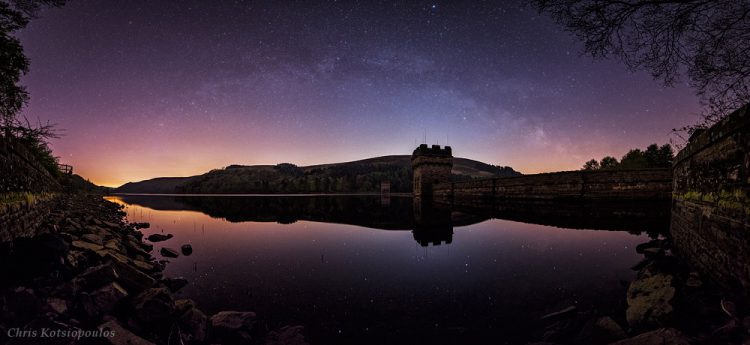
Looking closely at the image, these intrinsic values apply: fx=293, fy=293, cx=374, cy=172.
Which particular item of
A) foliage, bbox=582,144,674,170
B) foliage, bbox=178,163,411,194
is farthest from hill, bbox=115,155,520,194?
foliage, bbox=582,144,674,170

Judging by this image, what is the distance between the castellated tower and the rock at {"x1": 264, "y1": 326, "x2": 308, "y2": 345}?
116ft

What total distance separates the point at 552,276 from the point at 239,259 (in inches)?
302

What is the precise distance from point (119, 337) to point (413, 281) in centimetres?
457

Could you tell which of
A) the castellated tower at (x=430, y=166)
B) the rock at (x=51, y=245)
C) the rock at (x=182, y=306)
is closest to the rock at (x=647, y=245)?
the rock at (x=182, y=306)

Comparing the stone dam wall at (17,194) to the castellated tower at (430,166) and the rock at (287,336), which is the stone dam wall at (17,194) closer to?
the rock at (287,336)

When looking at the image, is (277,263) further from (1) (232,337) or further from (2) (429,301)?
(2) (429,301)

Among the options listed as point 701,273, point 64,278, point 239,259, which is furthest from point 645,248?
point 64,278

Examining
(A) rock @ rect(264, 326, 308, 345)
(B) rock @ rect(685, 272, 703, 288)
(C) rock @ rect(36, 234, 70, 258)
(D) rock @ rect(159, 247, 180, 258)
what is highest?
(C) rock @ rect(36, 234, 70, 258)

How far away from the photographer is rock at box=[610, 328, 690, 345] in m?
2.68

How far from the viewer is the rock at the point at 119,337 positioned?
307 cm

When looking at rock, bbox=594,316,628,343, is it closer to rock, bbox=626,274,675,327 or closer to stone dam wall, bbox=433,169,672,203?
rock, bbox=626,274,675,327

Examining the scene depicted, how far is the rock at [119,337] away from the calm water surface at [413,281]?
5.18 ft

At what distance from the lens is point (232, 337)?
3.77 metres

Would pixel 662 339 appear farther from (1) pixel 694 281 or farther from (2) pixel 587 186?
(2) pixel 587 186
